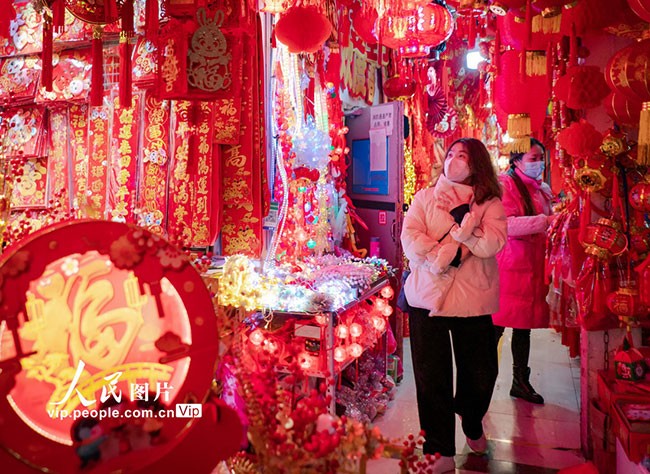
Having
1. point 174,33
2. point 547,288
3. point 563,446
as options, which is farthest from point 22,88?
point 563,446

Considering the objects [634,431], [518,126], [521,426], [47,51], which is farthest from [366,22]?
[634,431]

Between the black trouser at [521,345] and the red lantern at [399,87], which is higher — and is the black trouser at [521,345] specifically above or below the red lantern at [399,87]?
below

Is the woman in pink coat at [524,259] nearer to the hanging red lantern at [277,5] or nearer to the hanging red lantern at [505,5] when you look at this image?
the hanging red lantern at [505,5]

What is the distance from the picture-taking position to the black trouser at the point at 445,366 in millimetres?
2725

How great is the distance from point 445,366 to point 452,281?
421 millimetres

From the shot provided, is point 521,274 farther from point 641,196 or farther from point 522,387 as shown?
point 641,196

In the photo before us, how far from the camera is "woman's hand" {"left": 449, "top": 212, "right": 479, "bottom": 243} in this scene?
2.63 m

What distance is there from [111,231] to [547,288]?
3.38m

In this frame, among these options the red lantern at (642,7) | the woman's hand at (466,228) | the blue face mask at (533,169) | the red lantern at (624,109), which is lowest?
the woman's hand at (466,228)

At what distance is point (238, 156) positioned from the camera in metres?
3.49

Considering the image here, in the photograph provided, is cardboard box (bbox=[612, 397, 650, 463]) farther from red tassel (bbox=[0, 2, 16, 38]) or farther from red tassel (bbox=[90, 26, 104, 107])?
red tassel (bbox=[0, 2, 16, 38])

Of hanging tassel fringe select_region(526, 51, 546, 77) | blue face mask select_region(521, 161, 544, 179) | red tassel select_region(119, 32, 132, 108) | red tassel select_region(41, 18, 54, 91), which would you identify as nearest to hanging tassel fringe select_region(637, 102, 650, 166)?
hanging tassel fringe select_region(526, 51, 546, 77)

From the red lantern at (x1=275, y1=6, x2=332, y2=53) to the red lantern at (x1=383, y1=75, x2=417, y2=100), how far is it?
222cm

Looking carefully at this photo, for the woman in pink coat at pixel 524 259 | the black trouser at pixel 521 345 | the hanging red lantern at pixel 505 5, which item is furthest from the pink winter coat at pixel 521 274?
the hanging red lantern at pixel 505 5
